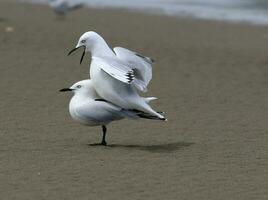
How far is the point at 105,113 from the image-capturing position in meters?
6.60

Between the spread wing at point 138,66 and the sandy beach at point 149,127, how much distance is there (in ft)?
1.66

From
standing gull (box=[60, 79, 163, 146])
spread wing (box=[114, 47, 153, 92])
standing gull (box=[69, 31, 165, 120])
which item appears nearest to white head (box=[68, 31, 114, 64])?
standing gull (box=[69, 31, 165, 120])

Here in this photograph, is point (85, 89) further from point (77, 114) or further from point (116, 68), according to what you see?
point (116, 68)

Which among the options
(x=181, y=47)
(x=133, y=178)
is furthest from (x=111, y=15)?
(x=133, y=178)

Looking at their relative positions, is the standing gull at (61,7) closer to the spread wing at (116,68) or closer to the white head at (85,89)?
the white head at (85,89)

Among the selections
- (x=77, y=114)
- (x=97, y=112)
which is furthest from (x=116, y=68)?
(x=77, y=114)

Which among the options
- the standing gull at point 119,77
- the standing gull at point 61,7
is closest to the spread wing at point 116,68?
the standing gull at point 119,77

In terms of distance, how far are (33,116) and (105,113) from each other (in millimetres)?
1406

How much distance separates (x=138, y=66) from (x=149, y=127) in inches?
35.0

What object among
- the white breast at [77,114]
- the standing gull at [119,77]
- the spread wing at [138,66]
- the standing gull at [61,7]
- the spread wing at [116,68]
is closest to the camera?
the spread wing at [116,68]

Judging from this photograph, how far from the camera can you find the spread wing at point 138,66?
6766 millimetres

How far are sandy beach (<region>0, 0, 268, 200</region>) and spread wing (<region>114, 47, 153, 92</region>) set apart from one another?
→ 0.51 metres

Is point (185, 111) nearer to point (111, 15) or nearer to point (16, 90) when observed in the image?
point (16, 90)

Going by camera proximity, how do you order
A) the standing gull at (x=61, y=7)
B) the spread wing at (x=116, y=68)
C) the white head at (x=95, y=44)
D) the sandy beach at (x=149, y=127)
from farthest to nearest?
the standing gull at (x=61, y=7) → the white head at (x=95, y=44) → the spread wing at (x=116, y=68) → the sandy beach at (x=149, y=127)
